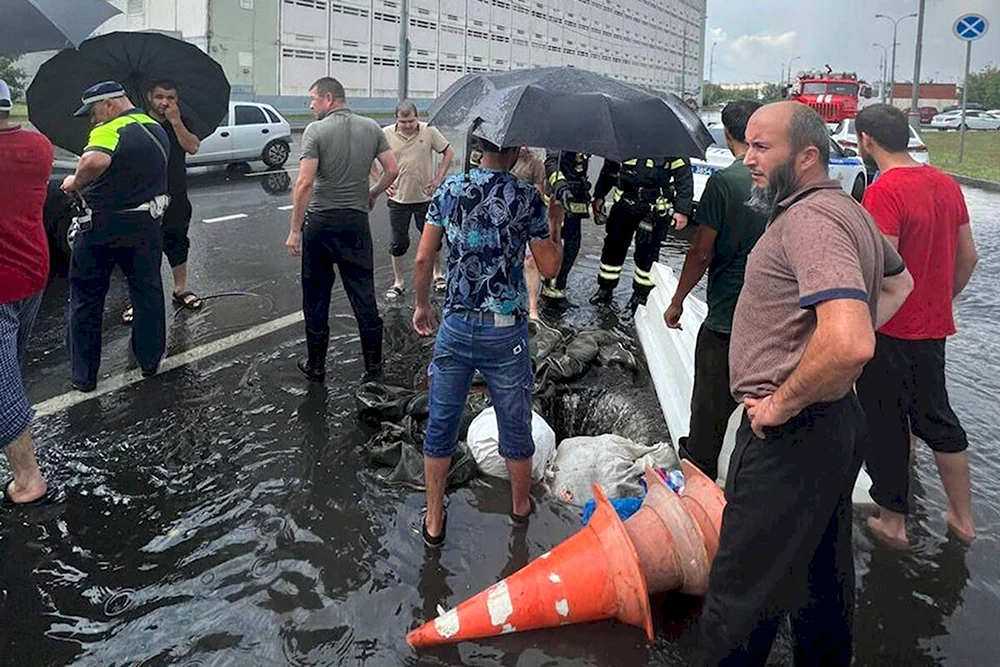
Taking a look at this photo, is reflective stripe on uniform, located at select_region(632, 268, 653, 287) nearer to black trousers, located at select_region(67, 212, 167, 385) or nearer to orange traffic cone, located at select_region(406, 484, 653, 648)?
black trousers, located at select_region(67, 212, 167, 385)

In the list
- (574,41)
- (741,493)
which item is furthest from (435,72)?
(741,493)

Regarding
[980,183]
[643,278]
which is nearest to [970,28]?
[980,183]

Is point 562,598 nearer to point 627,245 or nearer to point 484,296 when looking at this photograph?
point 484,296

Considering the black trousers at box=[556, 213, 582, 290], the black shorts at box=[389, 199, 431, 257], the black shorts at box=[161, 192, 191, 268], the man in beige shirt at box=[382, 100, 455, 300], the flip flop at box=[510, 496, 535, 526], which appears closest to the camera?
the flip flop at box=[510, 496, 535, 526]

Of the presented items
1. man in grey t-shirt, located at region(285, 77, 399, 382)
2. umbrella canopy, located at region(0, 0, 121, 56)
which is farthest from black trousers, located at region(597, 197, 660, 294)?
umbrella canopy, located at region(0, 0, 121, 56)

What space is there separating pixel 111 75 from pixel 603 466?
4439 mm

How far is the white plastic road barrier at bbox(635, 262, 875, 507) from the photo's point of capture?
3.95 metres

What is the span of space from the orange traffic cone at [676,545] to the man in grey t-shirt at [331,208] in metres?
2.82

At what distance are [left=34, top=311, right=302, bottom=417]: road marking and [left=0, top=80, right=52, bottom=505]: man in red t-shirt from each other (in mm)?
1040

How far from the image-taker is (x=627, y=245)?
693cm

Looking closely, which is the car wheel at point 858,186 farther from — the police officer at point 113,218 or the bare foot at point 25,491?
the bare foot at point 25,491

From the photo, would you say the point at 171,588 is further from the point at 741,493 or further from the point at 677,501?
the point at 741,493

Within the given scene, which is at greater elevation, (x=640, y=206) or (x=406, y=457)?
(x=640, y=206)

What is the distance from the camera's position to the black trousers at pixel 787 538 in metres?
2.26
